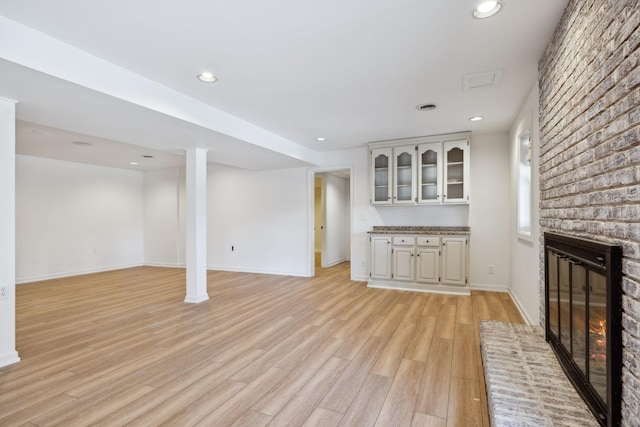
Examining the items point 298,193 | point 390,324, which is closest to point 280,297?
point 390,324

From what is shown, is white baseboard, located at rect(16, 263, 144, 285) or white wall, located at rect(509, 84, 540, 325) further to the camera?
white baseboard, located at rect(16, 263, 144, 285)

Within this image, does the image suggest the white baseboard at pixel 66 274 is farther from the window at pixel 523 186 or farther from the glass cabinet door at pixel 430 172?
the window at pixel 523 186

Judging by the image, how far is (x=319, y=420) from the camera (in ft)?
6.14

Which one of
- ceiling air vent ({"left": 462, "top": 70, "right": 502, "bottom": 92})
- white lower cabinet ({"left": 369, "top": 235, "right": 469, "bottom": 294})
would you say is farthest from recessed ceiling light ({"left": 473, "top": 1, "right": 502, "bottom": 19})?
white lower cabinet ({"left": 369, "top": 235, "right": 469, "bottom": 294})

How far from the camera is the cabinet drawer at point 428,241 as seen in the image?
4887mm

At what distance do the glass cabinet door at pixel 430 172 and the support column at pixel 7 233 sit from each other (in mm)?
4772

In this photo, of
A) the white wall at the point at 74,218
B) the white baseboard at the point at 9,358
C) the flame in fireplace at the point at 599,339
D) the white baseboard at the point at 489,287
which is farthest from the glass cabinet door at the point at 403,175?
the white wall at the point at 74,218

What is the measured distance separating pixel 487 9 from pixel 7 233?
12.6ft

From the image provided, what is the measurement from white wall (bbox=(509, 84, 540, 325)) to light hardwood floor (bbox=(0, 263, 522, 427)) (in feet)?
1.13

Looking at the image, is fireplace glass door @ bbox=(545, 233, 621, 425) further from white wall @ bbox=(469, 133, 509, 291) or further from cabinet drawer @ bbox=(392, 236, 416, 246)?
white wall @ bbox=(469, 133, 509, 291)

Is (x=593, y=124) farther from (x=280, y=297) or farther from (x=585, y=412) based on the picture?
(x=280, y=297)

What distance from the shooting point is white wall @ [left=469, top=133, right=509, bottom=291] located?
16.3 ft

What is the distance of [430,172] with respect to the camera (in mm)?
5102

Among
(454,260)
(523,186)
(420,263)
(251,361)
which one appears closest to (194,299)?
(251,361)
